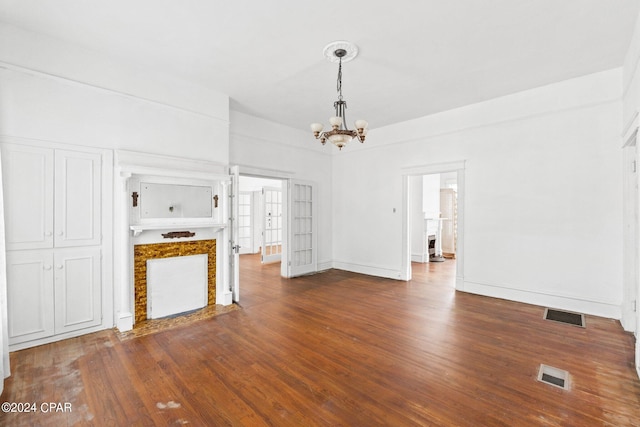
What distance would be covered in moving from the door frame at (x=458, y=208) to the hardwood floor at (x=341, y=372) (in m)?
1.21

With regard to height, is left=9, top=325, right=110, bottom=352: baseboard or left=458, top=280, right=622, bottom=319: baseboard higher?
left=458, top=280, right=622, bottom=319: baseboard

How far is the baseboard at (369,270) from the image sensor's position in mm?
6242

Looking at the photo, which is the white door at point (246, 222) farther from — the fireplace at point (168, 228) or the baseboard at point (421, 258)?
the fireplace at point (168, 228)

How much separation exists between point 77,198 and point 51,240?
512mm

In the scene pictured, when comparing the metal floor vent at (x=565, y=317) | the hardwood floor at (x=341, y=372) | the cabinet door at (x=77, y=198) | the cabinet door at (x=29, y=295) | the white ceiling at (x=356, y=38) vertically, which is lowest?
the hardwood floor at (x=341, y=372)

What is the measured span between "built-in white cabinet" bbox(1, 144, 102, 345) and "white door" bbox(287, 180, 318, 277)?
11.4 ft

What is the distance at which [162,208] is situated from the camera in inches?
156

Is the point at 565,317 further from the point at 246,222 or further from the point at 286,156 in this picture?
the point at 246,222

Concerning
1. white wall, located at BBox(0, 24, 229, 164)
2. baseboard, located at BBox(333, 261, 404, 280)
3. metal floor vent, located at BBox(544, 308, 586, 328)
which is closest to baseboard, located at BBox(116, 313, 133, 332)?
white wall, located at BBox(0, 24, 229, 164)

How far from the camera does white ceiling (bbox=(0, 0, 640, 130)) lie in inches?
107

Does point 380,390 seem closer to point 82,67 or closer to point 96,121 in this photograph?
point 96,121

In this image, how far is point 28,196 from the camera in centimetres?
307

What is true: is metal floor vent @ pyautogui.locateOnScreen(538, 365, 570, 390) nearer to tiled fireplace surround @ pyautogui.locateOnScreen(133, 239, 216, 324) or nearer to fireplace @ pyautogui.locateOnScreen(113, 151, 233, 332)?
fireplace @ pyautogui.locateOnScreen(113, 151, 233, 332)

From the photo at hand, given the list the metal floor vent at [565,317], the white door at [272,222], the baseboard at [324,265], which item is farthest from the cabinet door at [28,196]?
the metal floor vent at [565,317]
